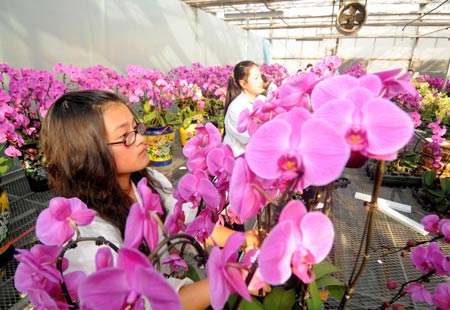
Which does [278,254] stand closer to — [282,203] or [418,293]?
[282,203]

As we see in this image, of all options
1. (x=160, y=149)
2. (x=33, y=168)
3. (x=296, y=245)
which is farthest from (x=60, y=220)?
(x=160, y=149)

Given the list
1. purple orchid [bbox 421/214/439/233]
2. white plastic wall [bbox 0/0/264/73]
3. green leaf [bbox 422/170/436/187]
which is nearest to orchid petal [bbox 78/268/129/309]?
purple orchid [bbox 421/214/439/233]

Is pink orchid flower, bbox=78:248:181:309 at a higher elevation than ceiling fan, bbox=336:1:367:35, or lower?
lower

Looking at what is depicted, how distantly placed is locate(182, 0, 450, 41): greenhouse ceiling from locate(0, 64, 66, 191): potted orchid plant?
2.64 metres

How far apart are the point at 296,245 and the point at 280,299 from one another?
0.45ft

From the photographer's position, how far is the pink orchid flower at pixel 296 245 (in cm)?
19

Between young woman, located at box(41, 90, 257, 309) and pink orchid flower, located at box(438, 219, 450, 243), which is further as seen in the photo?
young woman, located at box(41, 90, 257, 309)

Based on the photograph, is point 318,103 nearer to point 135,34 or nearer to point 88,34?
point 88,34

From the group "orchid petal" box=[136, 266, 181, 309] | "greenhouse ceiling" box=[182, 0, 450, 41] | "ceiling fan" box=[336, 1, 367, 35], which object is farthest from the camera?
"greenhouse ceiling" box=[182, 0, 450, 41]

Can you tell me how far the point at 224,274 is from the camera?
195mm

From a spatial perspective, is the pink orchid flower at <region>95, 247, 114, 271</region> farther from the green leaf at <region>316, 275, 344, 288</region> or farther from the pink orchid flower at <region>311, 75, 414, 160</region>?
the green leaf at <region>316, 275, 344, 288</region>

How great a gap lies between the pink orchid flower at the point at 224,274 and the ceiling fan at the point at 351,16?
305 centimetres

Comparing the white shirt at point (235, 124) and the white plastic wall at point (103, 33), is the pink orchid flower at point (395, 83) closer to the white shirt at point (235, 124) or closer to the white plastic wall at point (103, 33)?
the white shirt at point (235, 124)

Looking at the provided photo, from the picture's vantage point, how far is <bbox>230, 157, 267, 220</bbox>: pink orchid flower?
21 centimetres
